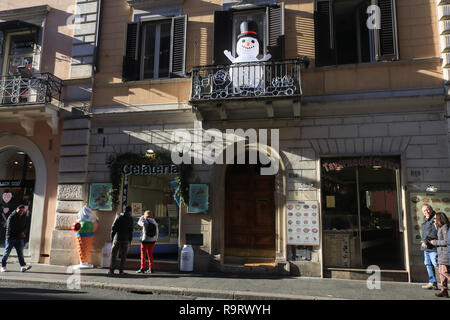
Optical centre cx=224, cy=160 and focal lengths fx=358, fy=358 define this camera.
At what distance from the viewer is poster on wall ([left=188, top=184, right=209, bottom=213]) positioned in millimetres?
10055

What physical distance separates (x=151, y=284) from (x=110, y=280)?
116 centimetres

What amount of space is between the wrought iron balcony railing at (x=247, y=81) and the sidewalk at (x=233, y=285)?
4.55m

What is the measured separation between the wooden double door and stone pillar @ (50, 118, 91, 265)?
452 centimetres

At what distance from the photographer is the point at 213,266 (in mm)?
9750

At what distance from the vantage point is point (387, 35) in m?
9.65

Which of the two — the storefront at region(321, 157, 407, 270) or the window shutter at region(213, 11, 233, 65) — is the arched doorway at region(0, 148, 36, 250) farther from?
the storefront at region(321, 157, 407, 270)

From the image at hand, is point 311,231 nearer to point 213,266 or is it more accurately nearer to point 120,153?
point 213,266

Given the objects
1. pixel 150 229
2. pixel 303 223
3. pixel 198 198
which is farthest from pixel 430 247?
pixel 150 229

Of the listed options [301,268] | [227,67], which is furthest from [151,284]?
[227,67]

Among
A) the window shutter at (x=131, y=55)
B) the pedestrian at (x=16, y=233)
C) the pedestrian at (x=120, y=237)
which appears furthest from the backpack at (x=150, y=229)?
the window shutter at (x=131, y=55)

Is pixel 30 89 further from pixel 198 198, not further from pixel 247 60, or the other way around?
pixel 247 60

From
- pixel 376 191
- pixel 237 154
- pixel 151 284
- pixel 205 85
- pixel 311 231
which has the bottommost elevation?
pixel 151 284

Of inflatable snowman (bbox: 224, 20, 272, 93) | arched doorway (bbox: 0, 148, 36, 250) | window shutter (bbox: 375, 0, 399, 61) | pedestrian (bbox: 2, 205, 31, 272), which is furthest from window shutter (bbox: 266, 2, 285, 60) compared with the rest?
arched doorway (bbox: 0, 148, 36, 250)

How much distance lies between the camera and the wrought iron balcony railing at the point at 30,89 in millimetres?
11094
